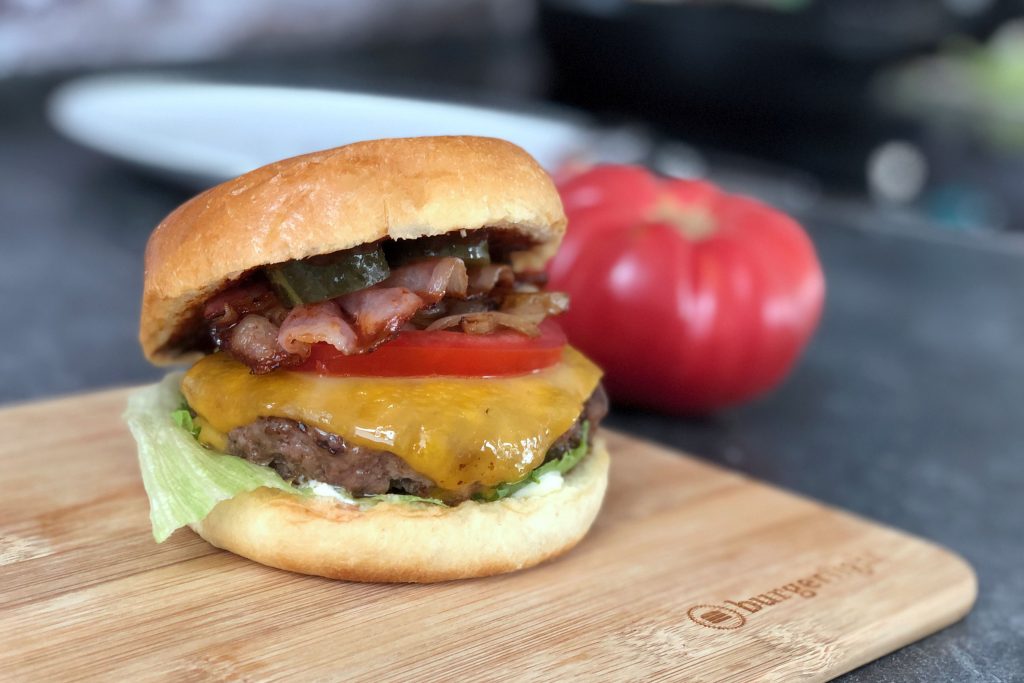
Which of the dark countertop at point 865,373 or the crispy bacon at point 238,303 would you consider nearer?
the crispy bacon at point 238,303

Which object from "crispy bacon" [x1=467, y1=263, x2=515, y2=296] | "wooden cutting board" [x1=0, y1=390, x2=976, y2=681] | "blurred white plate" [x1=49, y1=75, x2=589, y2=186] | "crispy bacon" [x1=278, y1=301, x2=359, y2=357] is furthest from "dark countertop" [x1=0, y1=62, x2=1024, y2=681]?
"crispy bacon" [x1=278, y1=301, x2=359, y2=357]

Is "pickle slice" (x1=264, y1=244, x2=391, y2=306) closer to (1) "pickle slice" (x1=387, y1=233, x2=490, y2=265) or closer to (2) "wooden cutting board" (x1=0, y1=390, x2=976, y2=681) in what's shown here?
(1) "pickle slice" (x1=387, y1=233, x2=490, y2=265)

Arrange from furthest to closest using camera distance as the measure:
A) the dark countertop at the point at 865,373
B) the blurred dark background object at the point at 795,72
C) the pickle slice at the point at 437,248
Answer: the blurred dark background object at the point at 795,72
the dark countertop at the point at 865,373
the pickle slice at the point at 437,248

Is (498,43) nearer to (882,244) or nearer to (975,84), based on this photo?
(975,84)

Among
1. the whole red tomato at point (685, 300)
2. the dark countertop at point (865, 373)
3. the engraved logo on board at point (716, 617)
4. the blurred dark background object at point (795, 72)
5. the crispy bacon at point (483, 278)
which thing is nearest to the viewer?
the engraved logo on board at point (716, 617)

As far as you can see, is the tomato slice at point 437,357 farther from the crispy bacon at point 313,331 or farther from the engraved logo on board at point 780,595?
the engraved logo on board at point 780,595

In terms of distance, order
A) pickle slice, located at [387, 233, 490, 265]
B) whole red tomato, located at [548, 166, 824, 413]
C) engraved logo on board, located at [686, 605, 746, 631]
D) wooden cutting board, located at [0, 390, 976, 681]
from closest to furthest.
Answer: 1. wooden cutting board, located at [0, 390, 976, 681]
2. engraved logo on board, located at [686, 605, 746, 631]
3. pickle slice, located at [387, 233, 490, 265]
4. whole red tomato, located at [548, 166, 824, 413]

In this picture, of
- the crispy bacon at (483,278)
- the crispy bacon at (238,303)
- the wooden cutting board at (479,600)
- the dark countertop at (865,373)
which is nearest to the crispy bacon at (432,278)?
the crispy bacon at (483,278)

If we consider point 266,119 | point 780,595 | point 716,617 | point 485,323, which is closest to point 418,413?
point 485,323
